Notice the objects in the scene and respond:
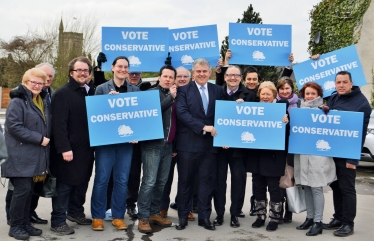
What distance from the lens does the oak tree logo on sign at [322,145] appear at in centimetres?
597

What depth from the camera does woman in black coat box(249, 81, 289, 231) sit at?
238 inches

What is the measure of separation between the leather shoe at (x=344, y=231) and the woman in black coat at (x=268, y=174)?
29.0 inches

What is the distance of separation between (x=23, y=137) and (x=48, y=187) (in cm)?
71

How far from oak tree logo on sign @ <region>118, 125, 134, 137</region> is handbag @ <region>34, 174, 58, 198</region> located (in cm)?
94

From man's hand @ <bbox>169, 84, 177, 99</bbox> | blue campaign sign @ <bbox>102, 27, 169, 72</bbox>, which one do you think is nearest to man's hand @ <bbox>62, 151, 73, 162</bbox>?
man's hand @ <bbox>169, 84, 177, 99</bbox>

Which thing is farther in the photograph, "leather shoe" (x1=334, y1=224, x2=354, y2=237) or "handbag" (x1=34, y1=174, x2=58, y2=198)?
"leather shoe" (x1=334, y1=224, x2=354, y2=237)

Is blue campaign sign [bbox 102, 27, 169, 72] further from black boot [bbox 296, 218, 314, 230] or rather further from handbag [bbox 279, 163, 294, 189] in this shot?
black boot [bbox 296, 218, 314, 230]

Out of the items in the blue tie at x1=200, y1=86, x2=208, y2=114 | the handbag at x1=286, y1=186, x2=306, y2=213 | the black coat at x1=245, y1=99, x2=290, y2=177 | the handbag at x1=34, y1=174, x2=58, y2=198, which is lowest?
the handbag at x1=286, y1=186, x2=306, y2=213

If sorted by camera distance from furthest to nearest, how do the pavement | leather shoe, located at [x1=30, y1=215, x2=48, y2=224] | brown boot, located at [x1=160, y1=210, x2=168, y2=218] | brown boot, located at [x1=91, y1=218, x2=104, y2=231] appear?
brown boot, located at [x1=160, y1=210, x2=168, y2=218], leather shoe, located at [x1=30, y1=215, x2=48, y2=224], brown boot, located at [x1=91, y1=218, x2=104, y2=231], the pavement

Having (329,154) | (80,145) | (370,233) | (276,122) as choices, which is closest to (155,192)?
(80,145)

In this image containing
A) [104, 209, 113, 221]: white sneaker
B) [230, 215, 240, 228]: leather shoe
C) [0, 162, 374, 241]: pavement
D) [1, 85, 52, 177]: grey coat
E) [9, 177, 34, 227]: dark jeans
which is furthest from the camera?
[104, 209, 113, 221]: white sneaker

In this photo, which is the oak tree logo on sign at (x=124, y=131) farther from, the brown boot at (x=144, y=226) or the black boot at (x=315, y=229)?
the black boot at (x=315, y=229)

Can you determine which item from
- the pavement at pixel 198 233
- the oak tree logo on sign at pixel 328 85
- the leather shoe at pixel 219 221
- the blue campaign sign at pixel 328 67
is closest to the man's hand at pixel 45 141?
the pavement at pixel 198 233

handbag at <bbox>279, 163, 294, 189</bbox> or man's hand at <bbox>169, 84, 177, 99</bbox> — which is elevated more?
man's hand at <bbox>169, 84, 177, 99</bbox>
